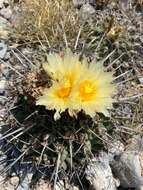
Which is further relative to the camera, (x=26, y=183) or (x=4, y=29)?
(x=4, y=29)

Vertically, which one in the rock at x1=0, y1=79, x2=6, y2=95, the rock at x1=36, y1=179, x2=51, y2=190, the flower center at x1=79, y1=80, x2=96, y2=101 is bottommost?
the rock at x1=36, y1=179, x2=51, y2=190

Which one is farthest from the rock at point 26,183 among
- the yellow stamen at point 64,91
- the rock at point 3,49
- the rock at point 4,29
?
the rock at point 4,29

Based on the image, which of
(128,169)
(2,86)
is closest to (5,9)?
(2,86)

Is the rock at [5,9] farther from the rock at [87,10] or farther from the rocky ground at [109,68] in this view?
the rock at [87,10]

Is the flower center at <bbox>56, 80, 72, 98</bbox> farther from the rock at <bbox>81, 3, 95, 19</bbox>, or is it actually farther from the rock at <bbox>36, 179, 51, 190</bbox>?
the rock at <bbox>81, 3, 95, 19</bbox>

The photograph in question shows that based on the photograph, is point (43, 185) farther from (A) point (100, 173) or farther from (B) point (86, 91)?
(B) point (86, 91)

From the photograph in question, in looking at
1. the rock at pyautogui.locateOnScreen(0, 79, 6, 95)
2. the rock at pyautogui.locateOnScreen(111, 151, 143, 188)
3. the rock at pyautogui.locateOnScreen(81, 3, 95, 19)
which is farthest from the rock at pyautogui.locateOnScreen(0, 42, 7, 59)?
the rock at pyautogui.locateOnScreen(111, 151, 143, 188)

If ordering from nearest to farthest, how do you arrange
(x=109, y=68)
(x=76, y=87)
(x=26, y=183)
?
1. (x=76, y=87)
2. (x=26, y=183)
3. (x=109, y=68)
